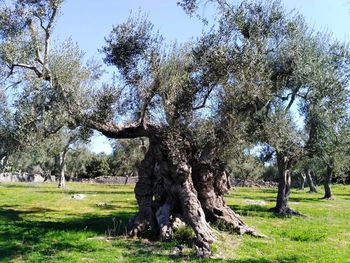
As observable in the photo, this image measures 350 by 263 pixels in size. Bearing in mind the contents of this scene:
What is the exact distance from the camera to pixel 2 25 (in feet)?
59.3

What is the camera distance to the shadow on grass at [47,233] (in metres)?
14.8

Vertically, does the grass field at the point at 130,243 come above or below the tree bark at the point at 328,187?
below

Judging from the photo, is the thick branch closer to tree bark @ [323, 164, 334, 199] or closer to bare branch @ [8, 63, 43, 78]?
bare branch @ [8, 63, 43, 78]

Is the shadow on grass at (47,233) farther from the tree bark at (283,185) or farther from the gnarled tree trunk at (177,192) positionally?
the tree bark at (283,185)

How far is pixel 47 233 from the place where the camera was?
699 inches

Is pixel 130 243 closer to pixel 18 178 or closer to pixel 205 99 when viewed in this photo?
pixel 205 99

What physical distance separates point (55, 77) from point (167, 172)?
6.44 meters

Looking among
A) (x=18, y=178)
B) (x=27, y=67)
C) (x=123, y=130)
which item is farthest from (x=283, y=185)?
(x=18, y=178)

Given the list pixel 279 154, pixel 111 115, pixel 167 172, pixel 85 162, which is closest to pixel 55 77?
pixel 111 115

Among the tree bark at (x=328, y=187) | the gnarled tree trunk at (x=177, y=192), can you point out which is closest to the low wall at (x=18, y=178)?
the tree bark at (x=328, y=187)

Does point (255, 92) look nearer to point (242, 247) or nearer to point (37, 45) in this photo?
point (242, 247)

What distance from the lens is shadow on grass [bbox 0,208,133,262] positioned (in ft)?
48.6

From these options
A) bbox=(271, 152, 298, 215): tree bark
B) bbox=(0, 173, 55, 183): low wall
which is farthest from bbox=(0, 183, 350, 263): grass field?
bbox=(0, 173, 55, 183): low wall

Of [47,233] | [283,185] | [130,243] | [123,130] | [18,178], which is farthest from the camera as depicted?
[18,178]
